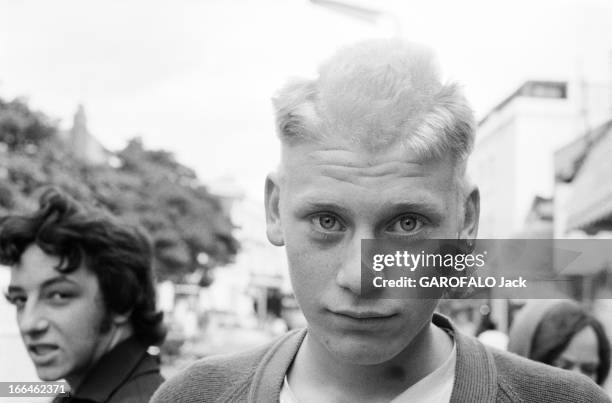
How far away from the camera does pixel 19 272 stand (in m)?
2.30

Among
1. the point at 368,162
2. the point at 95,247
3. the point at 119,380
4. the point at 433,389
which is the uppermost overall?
the point at 368,162

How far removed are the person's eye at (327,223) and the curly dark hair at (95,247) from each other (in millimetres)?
1255

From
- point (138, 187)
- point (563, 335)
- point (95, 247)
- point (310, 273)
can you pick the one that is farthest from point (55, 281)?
point (138, 187)

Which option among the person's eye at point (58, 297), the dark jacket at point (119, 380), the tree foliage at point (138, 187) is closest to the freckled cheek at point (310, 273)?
the dark jacket at point (119, 380)

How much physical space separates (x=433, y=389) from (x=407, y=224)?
0.32m

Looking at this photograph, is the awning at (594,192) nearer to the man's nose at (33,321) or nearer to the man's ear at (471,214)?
the man's nose at (33,321)

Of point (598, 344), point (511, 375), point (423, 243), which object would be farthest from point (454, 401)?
point (598, 344)

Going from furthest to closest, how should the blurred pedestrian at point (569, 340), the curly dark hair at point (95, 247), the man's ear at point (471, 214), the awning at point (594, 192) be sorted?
the awning at point (594, 192), the blurred pedestrian at point (569, 340), the curly dark hair at point (95, 247), the man's ear at point (471, 214)

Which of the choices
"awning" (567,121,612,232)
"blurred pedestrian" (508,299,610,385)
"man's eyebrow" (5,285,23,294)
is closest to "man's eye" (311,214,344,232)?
"man's eyebrow" (5,285,23,294)

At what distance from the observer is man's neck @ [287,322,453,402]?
138 centimetres

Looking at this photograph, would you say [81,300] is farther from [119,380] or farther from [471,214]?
[471,214]

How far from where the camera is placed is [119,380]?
2.25 metres

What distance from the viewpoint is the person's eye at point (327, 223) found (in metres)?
1.24

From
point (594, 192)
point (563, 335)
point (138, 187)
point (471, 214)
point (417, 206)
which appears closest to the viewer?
point (417, 206)
